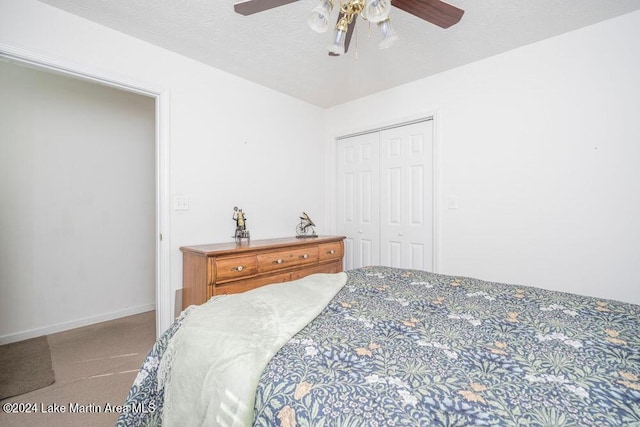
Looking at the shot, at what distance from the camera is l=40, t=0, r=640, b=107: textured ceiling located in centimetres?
192

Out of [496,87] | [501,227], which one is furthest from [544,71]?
[501,227]

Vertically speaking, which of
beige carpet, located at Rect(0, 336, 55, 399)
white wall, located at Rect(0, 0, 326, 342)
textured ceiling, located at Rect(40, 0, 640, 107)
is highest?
textured ceiling, located at Rect(40, 0, 640, 107)

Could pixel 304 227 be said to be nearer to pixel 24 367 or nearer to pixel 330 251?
pixel 330 251

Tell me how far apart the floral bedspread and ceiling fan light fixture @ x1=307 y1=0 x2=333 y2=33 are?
1.28 meters

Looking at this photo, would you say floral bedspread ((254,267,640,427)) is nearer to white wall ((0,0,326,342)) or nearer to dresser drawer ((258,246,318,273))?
dresser drawer ((258,246,318,273))

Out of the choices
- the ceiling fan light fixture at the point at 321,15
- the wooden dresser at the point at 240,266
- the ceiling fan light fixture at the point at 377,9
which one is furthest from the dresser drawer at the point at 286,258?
the ceiling fan light fixture at the point at 377,9

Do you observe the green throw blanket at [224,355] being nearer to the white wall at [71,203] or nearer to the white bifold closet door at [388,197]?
the white bifold closet door at [388,197]

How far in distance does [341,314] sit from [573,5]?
7.96 feet

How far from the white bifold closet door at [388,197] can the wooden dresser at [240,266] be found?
0.77 meters

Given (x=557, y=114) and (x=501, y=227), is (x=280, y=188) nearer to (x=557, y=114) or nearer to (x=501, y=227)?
(x=501, y=227)

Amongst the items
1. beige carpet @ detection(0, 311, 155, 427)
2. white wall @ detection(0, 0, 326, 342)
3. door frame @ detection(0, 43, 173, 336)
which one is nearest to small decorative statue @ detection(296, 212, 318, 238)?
white wall @ detection(0, 0, 326, 342)

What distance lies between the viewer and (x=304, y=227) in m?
3.39

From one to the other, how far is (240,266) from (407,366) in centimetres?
178

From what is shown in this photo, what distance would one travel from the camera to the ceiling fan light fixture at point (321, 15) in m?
1.32
